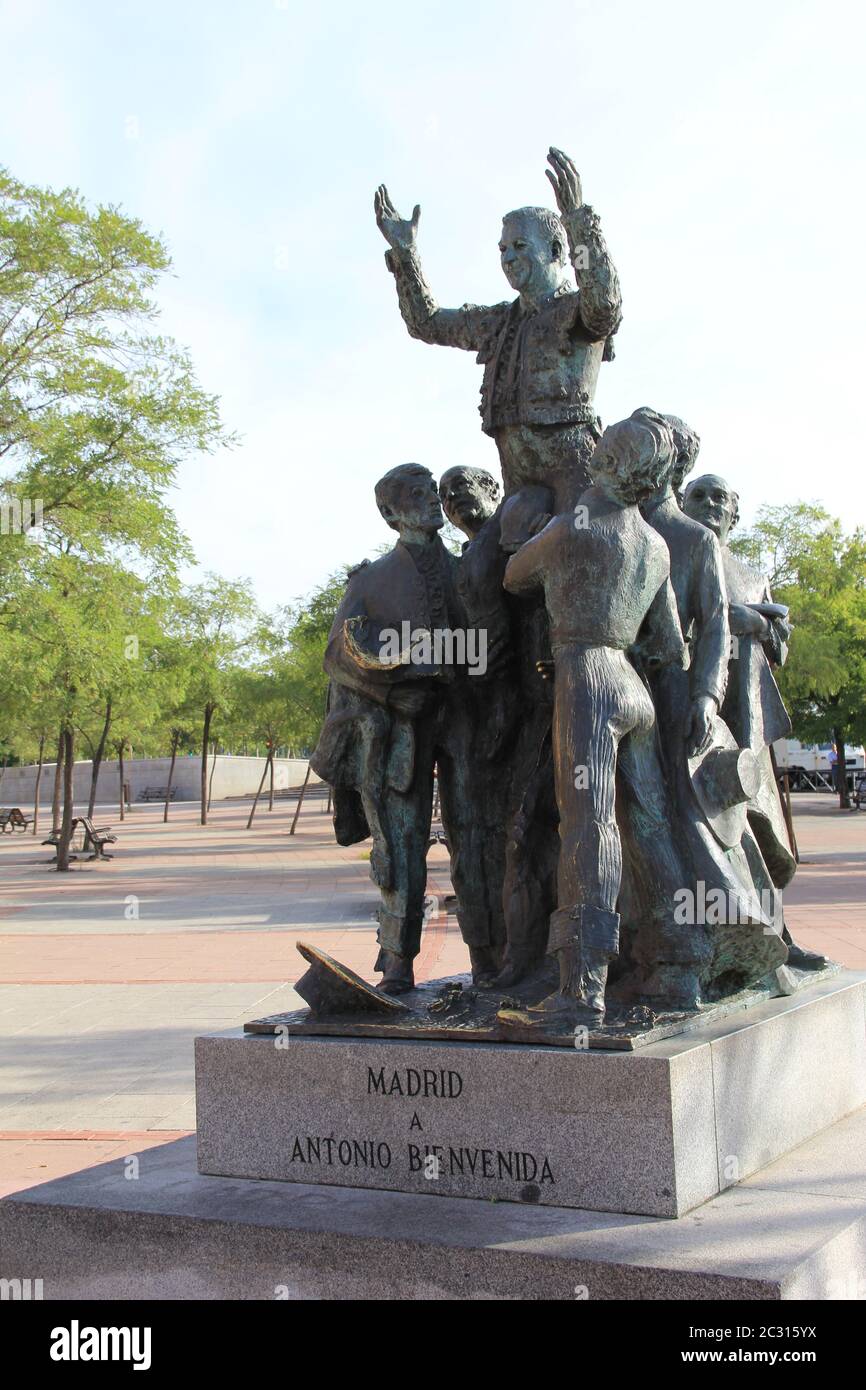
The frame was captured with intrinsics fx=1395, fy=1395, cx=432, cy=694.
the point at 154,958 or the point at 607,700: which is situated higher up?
the point at 607,700

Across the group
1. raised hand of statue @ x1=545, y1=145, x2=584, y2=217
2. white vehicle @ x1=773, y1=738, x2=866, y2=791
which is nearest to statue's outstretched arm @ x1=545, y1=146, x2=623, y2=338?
raised hand of statue @ x1=545, y1=145, x2=584, y2=217

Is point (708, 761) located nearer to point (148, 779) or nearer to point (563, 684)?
point (563, 684)

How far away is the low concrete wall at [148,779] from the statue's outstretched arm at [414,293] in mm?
55841

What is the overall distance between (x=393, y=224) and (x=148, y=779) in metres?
60.8

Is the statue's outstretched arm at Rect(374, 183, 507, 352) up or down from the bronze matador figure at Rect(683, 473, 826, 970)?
up

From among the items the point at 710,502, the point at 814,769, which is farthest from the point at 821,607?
the point at 814,769

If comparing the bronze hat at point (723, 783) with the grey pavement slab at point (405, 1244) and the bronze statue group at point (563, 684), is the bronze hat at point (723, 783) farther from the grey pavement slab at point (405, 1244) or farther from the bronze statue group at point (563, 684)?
the grey pavement slab at point (405, 1244)

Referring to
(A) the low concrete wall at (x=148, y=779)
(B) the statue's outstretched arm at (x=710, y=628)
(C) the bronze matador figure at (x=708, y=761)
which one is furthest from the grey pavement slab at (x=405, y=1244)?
(A) the low concrete wall at (x=148, y=779)

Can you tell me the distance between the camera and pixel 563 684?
14.9ft

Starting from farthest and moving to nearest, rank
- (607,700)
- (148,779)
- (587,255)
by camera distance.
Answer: (148,779)
(587,255)
(607,700)

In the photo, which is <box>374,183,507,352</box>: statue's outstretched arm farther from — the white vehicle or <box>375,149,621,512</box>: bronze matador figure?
the white vehicle

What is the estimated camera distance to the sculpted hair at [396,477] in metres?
5.33

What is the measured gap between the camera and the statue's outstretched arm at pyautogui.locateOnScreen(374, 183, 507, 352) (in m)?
5.64
